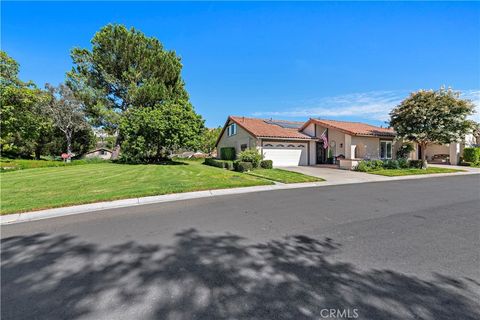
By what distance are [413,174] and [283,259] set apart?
15.9 metres

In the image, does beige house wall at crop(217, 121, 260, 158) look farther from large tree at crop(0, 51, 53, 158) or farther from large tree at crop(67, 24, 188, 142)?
large tree at crop(0, 51, 53, 158)

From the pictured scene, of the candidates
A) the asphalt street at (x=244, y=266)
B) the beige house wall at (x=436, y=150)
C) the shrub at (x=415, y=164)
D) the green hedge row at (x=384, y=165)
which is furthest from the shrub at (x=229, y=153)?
the beige house wall at (x=436, y=150)

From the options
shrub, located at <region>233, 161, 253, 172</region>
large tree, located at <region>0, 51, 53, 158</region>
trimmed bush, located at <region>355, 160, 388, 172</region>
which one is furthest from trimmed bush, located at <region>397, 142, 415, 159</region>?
large tree, located at <region>0, 51, 53, 158</region>

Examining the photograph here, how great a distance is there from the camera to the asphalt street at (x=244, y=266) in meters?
2.25

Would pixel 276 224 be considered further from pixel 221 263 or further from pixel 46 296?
pixel 46 296

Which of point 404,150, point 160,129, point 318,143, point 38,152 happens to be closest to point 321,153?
point 318,143

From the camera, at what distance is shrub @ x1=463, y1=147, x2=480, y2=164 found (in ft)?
67.9

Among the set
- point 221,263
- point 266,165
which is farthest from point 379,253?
point 266,165

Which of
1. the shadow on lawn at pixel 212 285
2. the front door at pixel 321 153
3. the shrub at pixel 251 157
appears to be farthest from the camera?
the front door at pixel 321 153

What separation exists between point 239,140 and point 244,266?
1999 cm

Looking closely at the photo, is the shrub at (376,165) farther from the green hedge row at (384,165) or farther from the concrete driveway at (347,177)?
the concrete driveway at (347,177)

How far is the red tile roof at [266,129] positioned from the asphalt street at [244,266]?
14.7m

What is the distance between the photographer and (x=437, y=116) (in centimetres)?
1593

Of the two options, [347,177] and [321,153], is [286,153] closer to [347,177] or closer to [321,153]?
[321,153]
